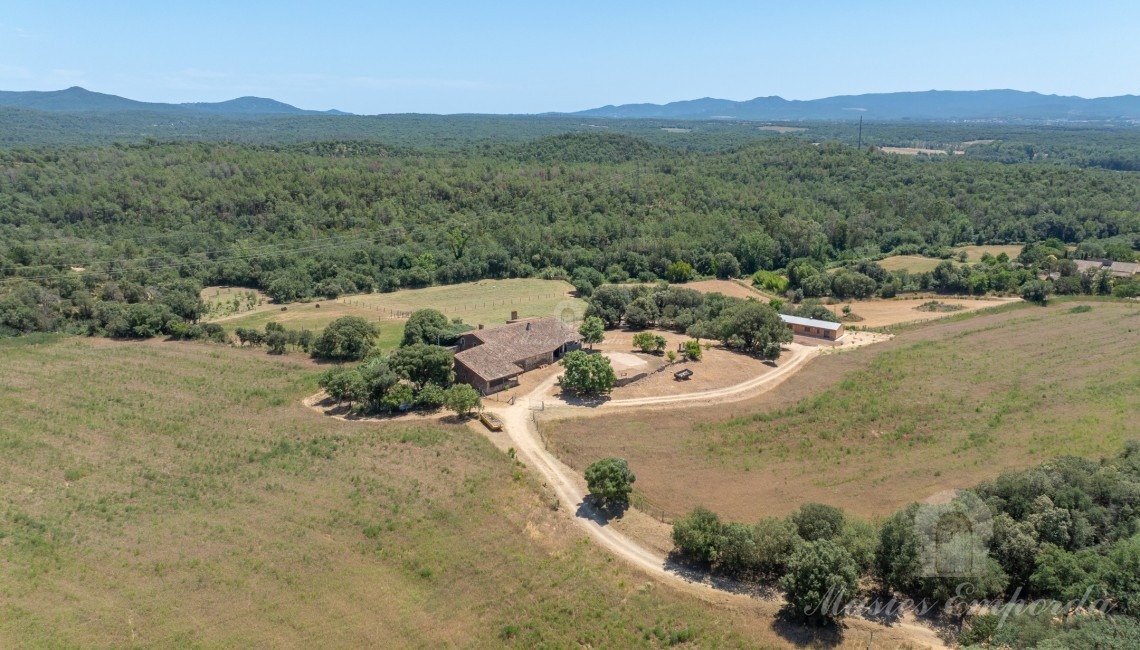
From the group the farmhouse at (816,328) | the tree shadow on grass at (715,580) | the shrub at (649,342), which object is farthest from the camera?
the farmhouse at (816,328)

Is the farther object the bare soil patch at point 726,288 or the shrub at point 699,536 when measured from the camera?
the bare soil patch at point 726,288

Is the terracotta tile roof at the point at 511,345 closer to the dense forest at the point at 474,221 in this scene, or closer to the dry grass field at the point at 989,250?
the dense forest at the point at 474,221

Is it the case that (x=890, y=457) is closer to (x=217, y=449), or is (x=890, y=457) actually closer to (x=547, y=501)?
(x=547, y=501)

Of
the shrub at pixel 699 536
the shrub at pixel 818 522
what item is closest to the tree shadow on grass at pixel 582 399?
the shrub at pixel 699 536

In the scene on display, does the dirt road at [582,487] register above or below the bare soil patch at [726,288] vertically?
above

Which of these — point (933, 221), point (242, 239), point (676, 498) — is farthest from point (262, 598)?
point (933, 221)

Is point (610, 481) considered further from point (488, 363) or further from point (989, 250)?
point (989, 250)
